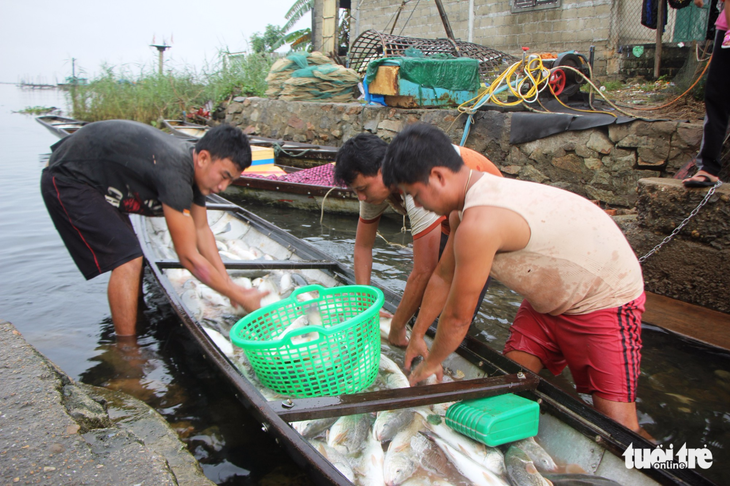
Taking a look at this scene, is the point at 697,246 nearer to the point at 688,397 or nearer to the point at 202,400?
the point at 688,397

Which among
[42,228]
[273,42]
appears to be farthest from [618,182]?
[273,42]

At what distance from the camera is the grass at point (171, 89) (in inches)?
613

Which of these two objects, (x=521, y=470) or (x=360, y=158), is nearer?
(x=521, y=470)

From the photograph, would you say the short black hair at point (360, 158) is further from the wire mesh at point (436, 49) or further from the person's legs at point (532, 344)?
the wire mesh at point (436, 49)

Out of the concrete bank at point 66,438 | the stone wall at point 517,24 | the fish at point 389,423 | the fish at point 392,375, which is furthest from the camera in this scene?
the stone wall at point 517,24

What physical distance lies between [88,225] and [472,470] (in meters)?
2.97

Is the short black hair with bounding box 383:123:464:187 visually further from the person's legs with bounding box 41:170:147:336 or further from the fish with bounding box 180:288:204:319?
the fish with bounding box 180:288:204:319

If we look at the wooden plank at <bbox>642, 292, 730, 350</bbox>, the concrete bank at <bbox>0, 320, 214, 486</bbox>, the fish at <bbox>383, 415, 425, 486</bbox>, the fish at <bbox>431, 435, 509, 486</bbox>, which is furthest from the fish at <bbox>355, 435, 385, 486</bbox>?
the wooden plank at <bbox>642, 292, 730, 350</bbox>

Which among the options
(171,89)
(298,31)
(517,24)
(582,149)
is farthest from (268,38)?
(582,149)

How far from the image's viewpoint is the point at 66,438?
1.96 m

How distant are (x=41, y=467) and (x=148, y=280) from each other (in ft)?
12.4

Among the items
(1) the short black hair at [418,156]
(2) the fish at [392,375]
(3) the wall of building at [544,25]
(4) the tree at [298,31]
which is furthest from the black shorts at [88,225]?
(4) the tree at [298,31]

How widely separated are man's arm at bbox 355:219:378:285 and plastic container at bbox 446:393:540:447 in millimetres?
1415

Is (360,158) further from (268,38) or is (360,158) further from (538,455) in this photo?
(268,38)
